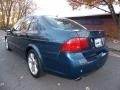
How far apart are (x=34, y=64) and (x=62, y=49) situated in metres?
1.17

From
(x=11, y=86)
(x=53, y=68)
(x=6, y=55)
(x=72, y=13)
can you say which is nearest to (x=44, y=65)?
(x=53, y=68)

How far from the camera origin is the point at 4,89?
13.5 feet

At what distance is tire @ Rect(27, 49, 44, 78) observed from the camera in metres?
4.27

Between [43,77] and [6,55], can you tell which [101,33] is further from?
[6,55]

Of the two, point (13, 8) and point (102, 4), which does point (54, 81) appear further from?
point (13, 8)

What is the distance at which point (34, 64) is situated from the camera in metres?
4.53

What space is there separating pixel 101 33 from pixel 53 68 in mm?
1374

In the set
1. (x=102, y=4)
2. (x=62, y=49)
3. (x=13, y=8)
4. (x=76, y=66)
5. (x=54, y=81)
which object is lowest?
(x=54, y=81)

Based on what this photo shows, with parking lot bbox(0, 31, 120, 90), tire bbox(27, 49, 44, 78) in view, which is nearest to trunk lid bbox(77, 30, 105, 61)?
parking lot bbox(0, 31, 120, 90)

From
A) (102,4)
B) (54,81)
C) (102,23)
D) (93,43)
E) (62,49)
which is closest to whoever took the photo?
(62,49)

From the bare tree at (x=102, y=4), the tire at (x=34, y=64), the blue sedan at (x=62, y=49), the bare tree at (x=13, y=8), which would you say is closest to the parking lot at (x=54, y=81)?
the tire at (x=34, y=64)

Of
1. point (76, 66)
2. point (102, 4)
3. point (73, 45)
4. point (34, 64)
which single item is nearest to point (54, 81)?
point (34, 64)

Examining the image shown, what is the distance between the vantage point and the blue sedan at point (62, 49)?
3.62m

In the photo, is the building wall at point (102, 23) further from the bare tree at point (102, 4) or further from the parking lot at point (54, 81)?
the parking lot at point (54, 81)
